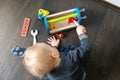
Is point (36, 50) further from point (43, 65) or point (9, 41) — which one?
point (9, 41)

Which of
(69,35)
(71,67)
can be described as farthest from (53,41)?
(71,67)

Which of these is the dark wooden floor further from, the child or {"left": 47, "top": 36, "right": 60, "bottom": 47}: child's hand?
the child

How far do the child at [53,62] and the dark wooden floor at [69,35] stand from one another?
172 mm

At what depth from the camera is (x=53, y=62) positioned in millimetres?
965

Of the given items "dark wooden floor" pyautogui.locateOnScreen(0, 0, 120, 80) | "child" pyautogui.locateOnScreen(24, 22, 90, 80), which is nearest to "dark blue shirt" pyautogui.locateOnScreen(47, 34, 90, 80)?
"child" pyautogui.locateOnScreen(24, 22, 90, 80)

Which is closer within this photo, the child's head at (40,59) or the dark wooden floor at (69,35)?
the child's head at (40,59)

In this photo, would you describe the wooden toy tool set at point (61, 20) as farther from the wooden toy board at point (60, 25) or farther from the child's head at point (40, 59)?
the child's head at point (40, 59)

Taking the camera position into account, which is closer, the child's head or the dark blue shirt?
the child's head

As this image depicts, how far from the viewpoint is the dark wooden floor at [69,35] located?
132 centimetres

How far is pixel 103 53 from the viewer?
135 cm

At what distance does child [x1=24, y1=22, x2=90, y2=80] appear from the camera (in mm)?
941

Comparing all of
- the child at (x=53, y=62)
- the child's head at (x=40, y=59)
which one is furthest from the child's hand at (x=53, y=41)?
the child's head at (x=40, y=59)

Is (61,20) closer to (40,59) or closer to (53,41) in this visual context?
(53,41)

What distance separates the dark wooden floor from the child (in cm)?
17
